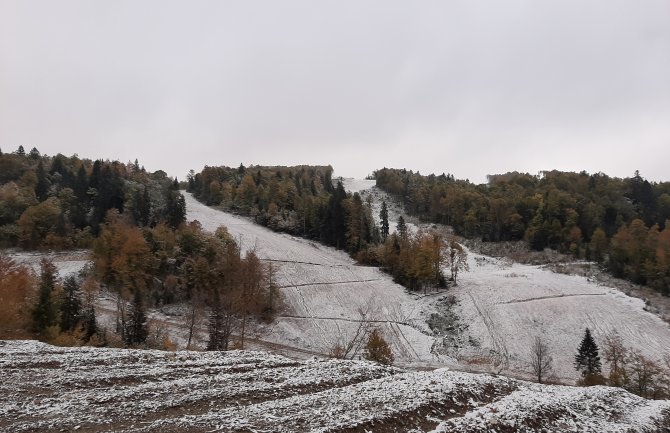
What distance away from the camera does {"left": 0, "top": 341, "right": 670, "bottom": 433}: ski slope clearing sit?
40.3ft

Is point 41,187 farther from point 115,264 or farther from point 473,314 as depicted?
point 473,314

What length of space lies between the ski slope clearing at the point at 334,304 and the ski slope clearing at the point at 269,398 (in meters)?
28.7

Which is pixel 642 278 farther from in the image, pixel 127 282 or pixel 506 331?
pixel 127 282

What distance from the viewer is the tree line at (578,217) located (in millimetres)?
82812

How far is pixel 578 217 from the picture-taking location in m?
112

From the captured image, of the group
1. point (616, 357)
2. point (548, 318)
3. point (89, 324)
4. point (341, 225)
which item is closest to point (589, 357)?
point (616, 357)

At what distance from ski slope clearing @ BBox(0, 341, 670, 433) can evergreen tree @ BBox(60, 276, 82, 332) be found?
25.2 meters

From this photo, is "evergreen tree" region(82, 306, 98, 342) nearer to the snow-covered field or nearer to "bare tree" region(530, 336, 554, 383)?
the snow-covered field

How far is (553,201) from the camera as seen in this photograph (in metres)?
117

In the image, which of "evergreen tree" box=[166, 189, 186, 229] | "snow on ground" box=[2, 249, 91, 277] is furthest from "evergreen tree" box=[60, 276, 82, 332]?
"evergreen tree" box=[166, 189, 186, 229]

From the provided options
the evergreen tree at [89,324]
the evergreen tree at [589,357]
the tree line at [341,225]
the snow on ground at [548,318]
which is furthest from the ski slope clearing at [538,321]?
the evergreen tree at [89,324]

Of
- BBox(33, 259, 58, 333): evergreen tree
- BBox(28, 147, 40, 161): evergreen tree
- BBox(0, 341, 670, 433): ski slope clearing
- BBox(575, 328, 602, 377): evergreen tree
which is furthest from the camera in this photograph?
BBox(28, 147, 40, 161): evergreen tree

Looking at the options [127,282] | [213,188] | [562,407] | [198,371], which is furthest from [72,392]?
[213,188]

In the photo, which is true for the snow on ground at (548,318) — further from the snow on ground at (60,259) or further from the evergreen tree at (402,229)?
the snow on ground at (60,259)
